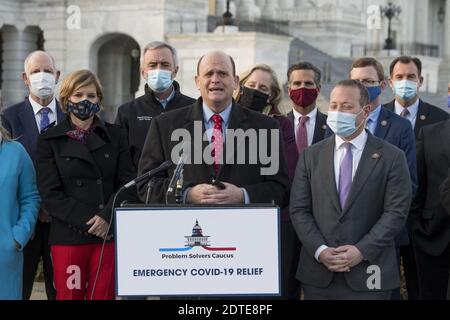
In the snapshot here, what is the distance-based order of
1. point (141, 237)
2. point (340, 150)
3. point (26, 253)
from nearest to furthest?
point (141, 237)
point (340, 150)
point (26, 253)

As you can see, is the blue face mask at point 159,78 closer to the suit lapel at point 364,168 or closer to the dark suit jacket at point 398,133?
the dark suit jacket at point 398,133

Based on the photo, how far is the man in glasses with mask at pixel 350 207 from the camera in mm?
7262

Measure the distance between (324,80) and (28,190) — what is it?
28.2 metres

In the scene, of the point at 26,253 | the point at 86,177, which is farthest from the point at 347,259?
the point at 26,253

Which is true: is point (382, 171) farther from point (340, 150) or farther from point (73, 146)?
point (73, 146)

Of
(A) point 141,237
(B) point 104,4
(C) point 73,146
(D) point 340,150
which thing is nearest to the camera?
(A) point 141,237

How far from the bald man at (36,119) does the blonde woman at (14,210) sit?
91 cm

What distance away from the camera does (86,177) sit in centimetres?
817

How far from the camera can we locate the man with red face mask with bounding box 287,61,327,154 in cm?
940

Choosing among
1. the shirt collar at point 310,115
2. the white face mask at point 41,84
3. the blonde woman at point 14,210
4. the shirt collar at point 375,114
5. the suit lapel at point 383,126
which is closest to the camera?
the blonde woman at point 14,210

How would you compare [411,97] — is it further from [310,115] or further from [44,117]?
[44,117]

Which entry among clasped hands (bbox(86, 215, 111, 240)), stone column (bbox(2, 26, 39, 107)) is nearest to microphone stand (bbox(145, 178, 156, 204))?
clasped hands (bbox(86, 215, 111, 240))

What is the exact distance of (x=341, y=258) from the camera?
719cm

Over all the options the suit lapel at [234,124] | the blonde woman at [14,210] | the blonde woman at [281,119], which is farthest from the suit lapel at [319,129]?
the blonde woman at [14,210]
